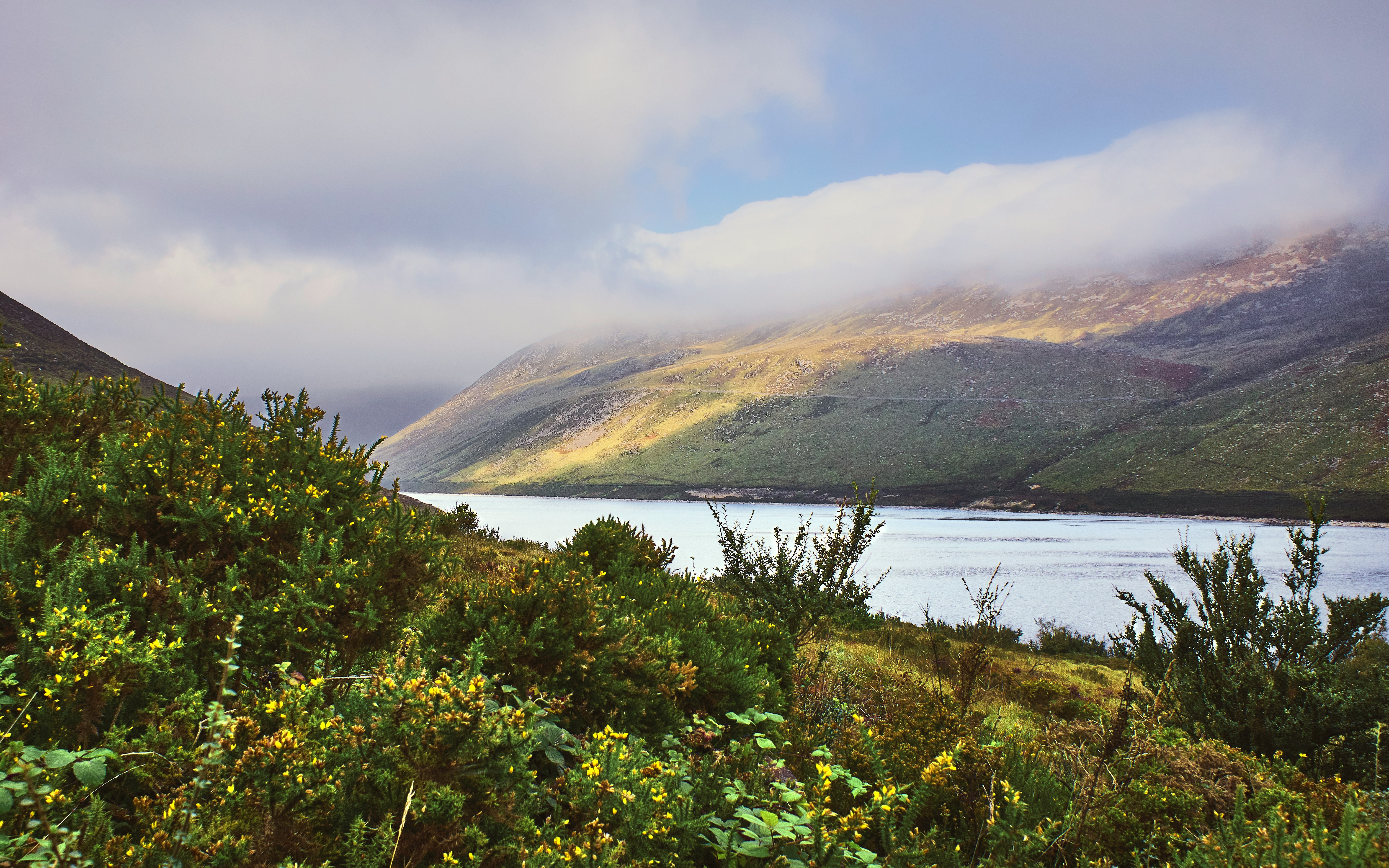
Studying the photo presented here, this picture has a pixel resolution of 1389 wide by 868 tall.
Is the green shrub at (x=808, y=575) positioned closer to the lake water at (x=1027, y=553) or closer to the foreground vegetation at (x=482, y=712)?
the lake water at (x=1027, y=553)

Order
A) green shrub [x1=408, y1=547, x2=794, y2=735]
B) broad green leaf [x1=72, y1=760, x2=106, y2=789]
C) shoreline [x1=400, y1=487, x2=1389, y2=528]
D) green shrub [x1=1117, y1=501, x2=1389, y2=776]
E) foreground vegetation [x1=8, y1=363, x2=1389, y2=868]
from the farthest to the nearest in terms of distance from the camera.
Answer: shoreline [x1=400, y1=487, x2=1389, y2=528], green shrub [x1=1117, y1=501, x2=1389, y2=776], green shrub [x1=408, y1=547, x2=794, y2=735], foreground vegetation [x1=8, y1=363, x2=1389, y2=868], broad green leaf [x1=72, y1=760, x2=106, y2=789]

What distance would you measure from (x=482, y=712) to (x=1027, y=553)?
40517mm

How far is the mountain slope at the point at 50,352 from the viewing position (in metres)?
20.7

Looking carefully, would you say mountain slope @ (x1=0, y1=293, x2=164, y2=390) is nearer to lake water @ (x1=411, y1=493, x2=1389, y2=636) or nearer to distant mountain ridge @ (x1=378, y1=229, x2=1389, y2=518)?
lake water @ (x1=411, y1=493, x2=1389, y2=636)

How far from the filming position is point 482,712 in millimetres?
2297

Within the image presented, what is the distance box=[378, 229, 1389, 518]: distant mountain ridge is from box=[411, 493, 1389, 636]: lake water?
24729 mm

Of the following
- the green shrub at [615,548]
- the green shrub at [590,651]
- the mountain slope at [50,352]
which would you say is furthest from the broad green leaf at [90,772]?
the mountain slope at [50,352]

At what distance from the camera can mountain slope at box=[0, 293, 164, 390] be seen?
20703mm

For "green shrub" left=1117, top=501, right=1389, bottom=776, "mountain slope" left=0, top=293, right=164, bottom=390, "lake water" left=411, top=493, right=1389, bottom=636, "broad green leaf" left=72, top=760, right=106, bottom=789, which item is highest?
"mountain slope" left=0, top=293, right=164, bottom=390

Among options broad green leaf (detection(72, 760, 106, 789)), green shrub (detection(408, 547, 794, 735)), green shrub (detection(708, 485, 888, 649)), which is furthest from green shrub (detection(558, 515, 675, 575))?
broad green leaf (detection(72, 760, 106, 789))

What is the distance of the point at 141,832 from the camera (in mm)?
1986

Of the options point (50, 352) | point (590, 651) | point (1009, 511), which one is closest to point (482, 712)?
point (590, 651)

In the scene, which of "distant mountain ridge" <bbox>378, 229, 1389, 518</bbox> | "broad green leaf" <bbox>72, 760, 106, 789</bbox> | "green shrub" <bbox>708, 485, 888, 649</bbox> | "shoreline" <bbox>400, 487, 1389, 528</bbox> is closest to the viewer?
"broad green leaf" <bbox>72, 760, 106, 789</bbox>

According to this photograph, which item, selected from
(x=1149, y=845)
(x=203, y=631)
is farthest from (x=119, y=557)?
(x=1149, y=845)
